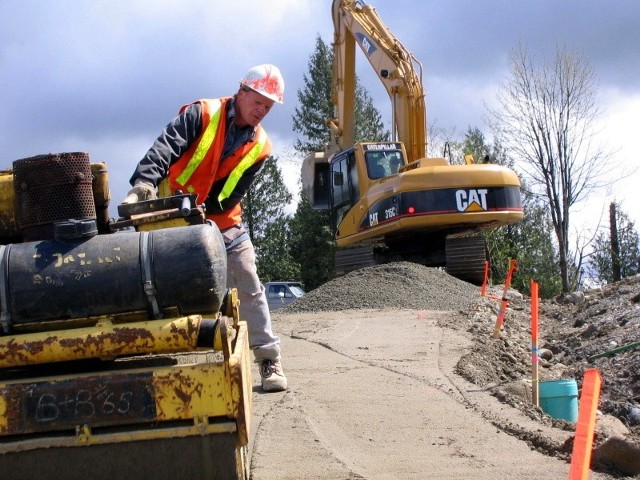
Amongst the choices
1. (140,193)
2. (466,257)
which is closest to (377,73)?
(466,257)

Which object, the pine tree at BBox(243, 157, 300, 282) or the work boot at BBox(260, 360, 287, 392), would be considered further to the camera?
the pine tree at BBox(243, 157, 300, 282)

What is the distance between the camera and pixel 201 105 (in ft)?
17.9

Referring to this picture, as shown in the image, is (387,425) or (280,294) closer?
(387,425)

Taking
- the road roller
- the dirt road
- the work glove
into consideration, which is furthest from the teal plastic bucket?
the road roller

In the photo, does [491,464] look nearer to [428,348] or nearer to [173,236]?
[173,236]

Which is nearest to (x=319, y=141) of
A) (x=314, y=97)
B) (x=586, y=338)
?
(x=314, y=97)

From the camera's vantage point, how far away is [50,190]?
350cm

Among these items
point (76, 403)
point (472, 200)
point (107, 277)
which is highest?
point (472, 200)

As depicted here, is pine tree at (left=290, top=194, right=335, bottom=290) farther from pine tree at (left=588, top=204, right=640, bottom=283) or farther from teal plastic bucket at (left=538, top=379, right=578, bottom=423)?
teal plastic bucket at (left=538, top=379, right=578, bottom=423)

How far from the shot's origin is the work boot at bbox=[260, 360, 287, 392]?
6090 millimetres

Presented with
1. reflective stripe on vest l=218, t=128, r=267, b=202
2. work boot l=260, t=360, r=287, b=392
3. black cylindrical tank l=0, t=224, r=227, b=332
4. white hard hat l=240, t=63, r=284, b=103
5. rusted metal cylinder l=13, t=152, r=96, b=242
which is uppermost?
white hard hat l=240, t=63, r=284, b=103

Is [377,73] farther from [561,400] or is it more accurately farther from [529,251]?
[529,251]

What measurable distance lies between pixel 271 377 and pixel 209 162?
156 cm

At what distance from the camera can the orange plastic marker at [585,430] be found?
2771mm
